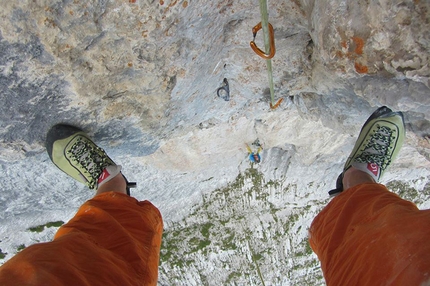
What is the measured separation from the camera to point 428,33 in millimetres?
830

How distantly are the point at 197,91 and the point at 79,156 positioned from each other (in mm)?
725

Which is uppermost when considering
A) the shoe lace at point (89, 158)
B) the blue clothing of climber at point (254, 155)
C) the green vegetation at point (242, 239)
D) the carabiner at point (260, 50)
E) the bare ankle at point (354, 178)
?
the carabiner at point (260, 50)

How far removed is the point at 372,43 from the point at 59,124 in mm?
1328

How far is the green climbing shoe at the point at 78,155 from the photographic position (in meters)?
1.51

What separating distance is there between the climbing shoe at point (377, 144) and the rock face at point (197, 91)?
0.22ft

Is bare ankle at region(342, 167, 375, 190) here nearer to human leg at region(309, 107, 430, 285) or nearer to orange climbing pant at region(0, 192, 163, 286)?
human leg at region(309, 107, 430, 285)

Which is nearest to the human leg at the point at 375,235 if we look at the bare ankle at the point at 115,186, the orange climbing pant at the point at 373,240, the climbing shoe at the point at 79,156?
the orange climbing pant at the point at 373,240

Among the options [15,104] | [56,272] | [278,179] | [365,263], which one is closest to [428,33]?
[365,263]

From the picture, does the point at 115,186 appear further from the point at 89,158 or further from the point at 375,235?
the point at 375,235

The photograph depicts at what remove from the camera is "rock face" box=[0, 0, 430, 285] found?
976 mm

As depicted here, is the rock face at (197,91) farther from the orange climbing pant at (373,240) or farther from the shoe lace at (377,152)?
the orange climbing pant at (373,240)

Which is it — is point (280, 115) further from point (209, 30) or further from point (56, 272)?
point (56, 272)

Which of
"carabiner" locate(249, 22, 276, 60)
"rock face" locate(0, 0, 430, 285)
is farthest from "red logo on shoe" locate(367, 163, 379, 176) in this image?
"carabiner" locate(249, 22, 276, 60)

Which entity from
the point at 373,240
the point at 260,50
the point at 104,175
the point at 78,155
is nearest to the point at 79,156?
the point at 78,155
